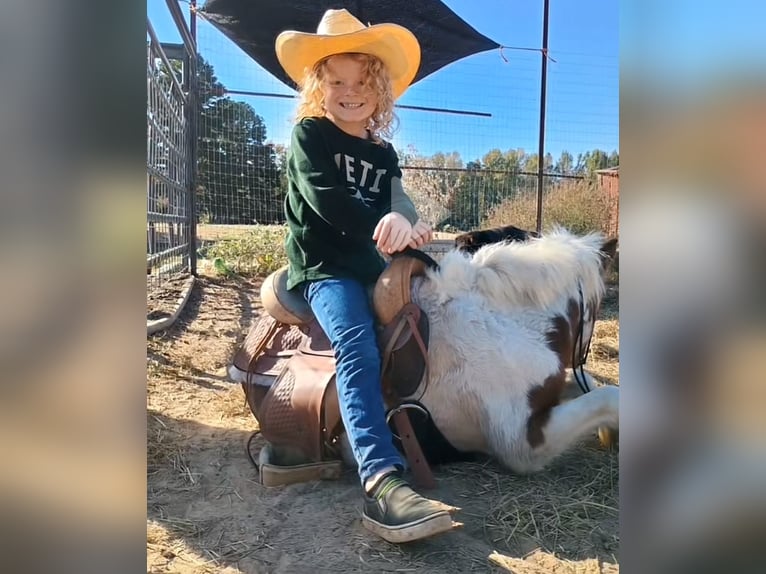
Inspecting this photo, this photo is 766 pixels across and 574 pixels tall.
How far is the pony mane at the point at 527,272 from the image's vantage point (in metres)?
1.29

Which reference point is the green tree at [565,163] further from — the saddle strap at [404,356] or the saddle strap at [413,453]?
the saddle strap at [413,453]

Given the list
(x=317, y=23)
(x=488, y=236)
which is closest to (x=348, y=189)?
(x=317, y=23)

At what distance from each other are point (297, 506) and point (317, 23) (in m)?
1.08

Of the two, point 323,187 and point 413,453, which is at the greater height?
point 323,187

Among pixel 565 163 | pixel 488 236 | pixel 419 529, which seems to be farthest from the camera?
pixel 488 236

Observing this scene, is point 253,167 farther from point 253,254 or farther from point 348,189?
point 348,189

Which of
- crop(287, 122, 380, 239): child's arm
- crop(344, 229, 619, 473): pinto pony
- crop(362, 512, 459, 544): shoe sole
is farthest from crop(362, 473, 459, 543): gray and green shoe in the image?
crop(287, 122, 380, 239): child's arm

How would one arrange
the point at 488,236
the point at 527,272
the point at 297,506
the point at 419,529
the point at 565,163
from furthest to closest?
the point at 488,236
the point at 565,163
the point at 527,272
the point at 297,506
the point at 419,529

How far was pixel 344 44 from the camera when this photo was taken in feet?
3.72

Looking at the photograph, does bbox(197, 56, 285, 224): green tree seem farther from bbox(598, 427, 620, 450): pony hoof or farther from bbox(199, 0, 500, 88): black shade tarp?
bbox(598, 427, 620, 450): pony hoof

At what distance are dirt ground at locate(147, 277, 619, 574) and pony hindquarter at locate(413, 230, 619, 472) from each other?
0.25ft

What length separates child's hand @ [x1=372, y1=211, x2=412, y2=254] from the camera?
1.11 meters

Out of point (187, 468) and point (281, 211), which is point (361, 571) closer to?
point (187, 468)
